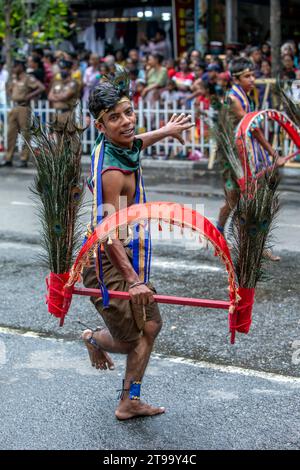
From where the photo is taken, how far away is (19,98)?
17469 mm

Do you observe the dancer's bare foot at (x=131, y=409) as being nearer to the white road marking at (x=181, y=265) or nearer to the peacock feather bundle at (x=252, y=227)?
the peacock feather bundle at (x=252, y=227)

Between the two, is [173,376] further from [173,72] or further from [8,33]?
[8,33]

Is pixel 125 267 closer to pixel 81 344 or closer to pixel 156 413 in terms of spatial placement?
pixel 156 413

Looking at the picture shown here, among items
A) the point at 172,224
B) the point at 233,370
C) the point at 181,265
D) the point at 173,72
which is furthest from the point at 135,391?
the point at 173,72

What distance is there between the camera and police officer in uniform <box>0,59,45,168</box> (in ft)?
55.5

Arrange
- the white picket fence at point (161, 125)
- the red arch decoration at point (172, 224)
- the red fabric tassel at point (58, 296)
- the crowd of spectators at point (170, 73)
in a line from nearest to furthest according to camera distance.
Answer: the red arch decoration at point (172, 224) → the red fabric tassel at point (58, 296) → the crowd of spectators at point (170, 73) → the white picket fence at point (161, 125)

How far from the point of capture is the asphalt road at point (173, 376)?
4590mm

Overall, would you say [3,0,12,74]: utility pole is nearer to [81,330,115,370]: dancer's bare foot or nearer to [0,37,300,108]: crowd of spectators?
[0,37,300,108]: crowd of spectators

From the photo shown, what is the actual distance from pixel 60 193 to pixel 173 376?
1457mm

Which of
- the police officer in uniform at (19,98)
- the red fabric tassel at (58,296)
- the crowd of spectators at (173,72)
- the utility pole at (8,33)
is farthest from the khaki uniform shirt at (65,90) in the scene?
the red fabric tassel at (58,296)

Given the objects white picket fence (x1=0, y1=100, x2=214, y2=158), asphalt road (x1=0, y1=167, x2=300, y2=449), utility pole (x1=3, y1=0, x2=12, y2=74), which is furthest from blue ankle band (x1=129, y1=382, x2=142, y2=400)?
utility pole (x1=3, y1=0, x2=12, y2=74)

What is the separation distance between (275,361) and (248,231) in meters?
1.49

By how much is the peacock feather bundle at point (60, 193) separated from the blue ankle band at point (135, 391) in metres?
0.73

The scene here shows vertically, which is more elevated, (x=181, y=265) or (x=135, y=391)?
(x=135, y=391)
